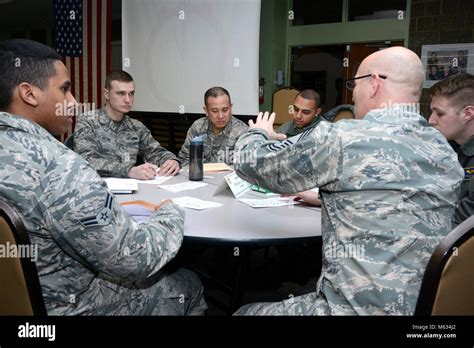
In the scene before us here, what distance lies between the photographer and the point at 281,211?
5.55 ft

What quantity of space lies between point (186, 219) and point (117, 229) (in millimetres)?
499

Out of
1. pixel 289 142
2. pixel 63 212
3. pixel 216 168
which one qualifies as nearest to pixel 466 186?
pixel 289 142

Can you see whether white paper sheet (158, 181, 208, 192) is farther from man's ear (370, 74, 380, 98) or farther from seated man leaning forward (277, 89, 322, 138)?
seated man leaning forward (277, 89, 322, 138)

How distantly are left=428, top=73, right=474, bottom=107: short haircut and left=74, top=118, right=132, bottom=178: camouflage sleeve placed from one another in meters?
1.85

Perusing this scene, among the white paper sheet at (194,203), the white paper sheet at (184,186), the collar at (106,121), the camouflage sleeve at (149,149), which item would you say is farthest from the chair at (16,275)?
the collar at (106,121)

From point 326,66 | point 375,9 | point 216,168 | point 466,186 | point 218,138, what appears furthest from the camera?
point 326,66

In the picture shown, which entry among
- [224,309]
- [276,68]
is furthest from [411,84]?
[276,68]

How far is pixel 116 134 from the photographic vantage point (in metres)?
3.03

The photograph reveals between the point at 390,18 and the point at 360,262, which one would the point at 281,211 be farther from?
the point at 390,18

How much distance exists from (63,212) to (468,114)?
1780mm

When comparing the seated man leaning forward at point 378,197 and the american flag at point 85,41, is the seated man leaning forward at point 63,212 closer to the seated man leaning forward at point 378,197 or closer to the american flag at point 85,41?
the seated man leaning forward at point 378,197

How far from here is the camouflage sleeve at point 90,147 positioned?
2584 millimetres

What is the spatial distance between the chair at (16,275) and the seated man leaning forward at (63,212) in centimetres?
12

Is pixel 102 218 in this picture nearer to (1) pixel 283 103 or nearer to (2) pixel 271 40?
(1) pixel 283 103
